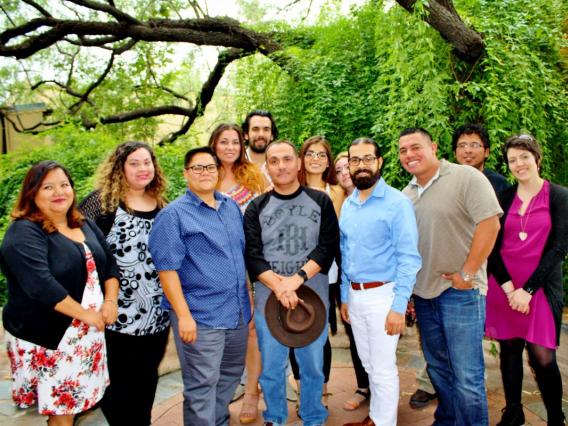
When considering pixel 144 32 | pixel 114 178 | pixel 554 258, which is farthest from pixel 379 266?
pixel 144 32

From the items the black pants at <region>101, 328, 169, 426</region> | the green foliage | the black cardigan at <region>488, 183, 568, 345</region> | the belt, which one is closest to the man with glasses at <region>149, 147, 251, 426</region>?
the black pants at <region>101, 328, 169, 426</region>

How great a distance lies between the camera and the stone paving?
3.59 meters

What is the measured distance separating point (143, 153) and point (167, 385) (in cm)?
236

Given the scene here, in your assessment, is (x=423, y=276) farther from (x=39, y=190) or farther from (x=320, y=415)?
(x=39, y=190)

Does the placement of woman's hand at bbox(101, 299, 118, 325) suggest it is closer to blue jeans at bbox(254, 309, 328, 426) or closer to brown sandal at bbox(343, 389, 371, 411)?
blue jeans at bbox(254, 309, 328, 426)

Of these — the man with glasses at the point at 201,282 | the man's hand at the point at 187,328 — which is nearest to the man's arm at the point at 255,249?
the man with glasses at the point at 201,282

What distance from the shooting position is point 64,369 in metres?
2.63

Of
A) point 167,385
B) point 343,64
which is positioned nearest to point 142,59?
point 343,64

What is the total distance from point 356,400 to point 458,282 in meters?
1.49

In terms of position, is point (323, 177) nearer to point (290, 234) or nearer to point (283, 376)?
point (290, 234)

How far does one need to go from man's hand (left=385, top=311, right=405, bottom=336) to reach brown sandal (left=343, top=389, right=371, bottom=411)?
3.64 ft

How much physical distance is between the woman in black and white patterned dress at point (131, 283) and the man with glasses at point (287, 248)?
2.29ft

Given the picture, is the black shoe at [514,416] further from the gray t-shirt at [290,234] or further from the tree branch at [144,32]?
the tree branch at [144,32]

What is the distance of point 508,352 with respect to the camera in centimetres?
337
